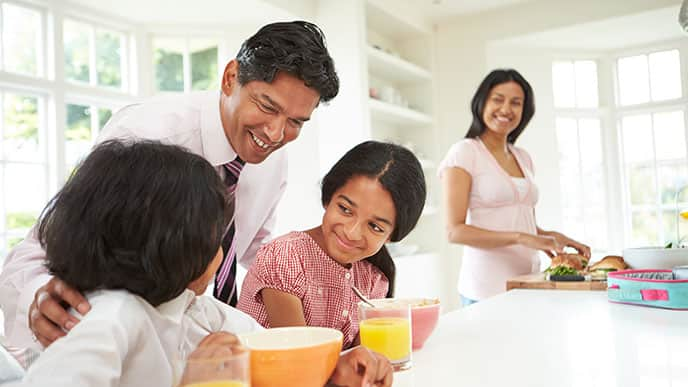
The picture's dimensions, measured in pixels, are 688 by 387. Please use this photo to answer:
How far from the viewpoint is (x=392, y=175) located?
1.24 m

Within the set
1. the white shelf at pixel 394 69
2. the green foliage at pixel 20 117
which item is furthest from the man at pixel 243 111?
the white shelf at pixel 394 69

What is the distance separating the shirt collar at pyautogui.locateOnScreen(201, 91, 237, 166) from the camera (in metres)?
1.32

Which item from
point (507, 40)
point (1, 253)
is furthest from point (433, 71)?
point (1, 253)

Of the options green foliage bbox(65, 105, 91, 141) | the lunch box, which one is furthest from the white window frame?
green foliage bbox(65, 105, 91, 141)

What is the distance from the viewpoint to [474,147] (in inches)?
94.0

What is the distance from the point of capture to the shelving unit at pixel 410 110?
181 inches

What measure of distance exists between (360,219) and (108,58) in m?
3.01

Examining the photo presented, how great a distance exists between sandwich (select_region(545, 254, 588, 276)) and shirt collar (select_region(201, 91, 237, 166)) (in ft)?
4.05

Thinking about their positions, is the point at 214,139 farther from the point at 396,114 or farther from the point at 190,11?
the point at 396,114

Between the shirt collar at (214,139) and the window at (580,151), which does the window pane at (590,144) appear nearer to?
the window at (580,151)

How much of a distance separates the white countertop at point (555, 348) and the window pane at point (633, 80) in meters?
4.64

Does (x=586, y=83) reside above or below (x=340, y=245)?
above

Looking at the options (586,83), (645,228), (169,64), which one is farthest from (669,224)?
(169,64)

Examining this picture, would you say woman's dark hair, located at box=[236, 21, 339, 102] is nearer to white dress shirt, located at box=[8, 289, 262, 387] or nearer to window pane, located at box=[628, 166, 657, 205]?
white dress shirt, located at box=[8, 289, 262, 387]
